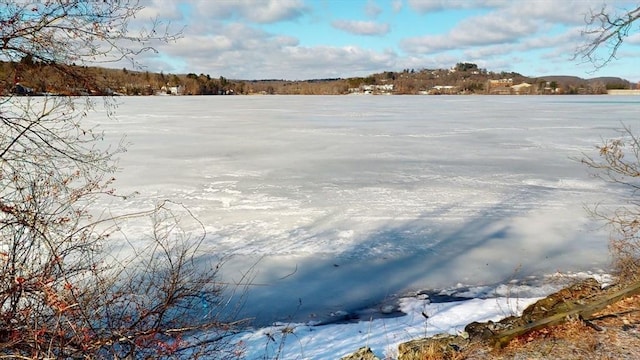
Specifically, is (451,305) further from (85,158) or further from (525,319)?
(85,158)

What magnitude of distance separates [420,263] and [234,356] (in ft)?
8.34

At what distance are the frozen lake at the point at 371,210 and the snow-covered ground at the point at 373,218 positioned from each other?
0.02 metres

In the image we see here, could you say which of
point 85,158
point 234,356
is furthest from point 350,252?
point 85,158

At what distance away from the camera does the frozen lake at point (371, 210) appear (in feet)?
16.5

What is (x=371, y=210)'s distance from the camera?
22.9 ft

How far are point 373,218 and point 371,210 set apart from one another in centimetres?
36

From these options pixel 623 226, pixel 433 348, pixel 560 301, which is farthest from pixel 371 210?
pixel 433 348

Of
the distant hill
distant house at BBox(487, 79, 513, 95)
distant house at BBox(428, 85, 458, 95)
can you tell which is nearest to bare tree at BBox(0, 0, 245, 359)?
the distant hill

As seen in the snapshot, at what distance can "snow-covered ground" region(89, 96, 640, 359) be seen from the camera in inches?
181

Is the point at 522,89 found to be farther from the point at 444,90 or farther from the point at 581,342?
the point at 581,342

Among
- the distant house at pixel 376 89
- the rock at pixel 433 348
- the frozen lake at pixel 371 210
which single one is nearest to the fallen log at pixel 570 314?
the rock at pixel 433 348

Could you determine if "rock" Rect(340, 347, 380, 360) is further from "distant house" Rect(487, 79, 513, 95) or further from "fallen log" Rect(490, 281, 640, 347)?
"distant house" Rect(487, 79, 513, 95)

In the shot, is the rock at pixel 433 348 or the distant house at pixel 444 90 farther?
the distant house at pixel 444 90

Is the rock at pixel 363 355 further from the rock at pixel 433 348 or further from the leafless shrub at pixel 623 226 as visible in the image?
the leafless shrub at pixel 623 226
